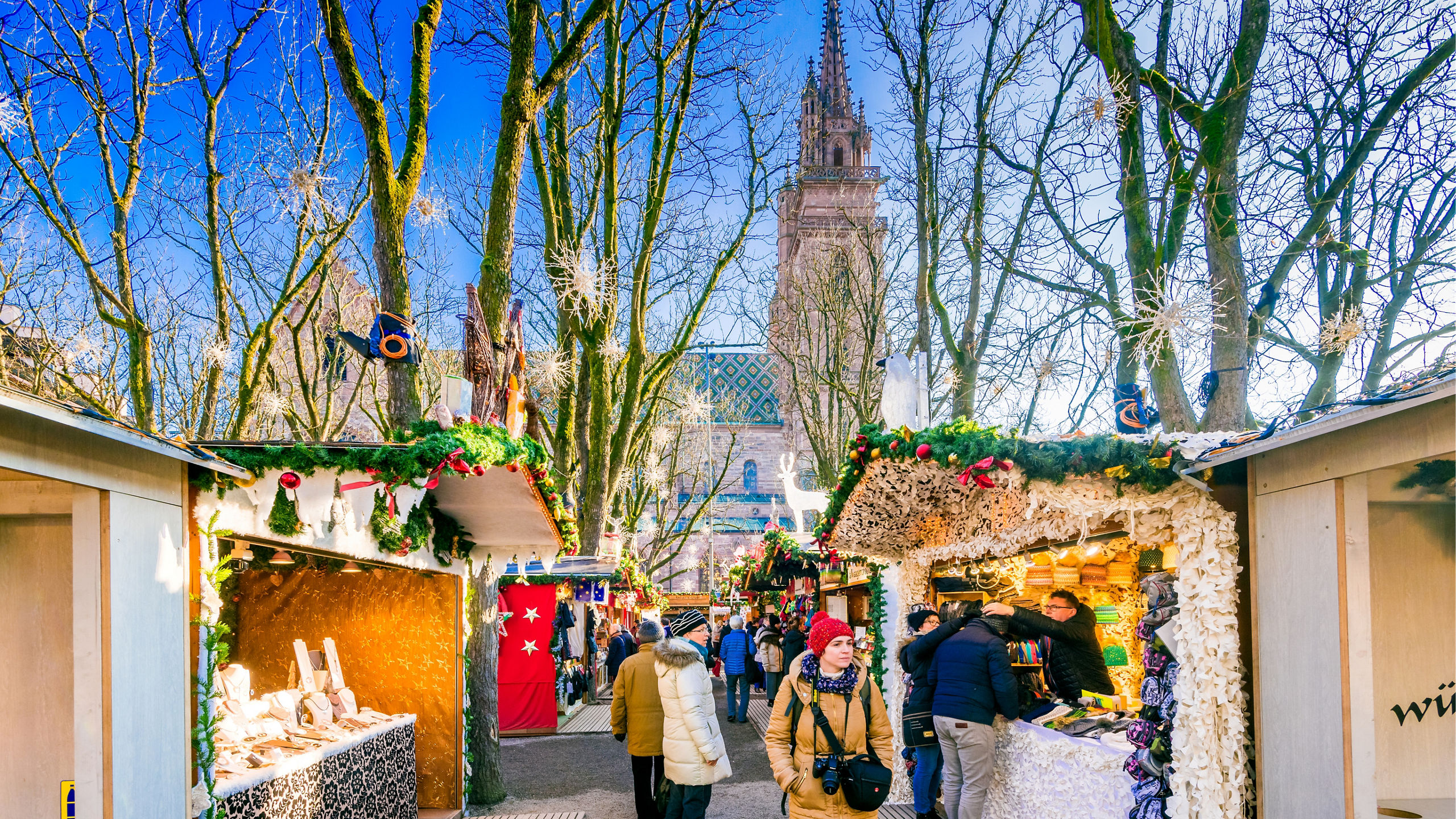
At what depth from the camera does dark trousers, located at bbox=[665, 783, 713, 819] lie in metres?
5.92

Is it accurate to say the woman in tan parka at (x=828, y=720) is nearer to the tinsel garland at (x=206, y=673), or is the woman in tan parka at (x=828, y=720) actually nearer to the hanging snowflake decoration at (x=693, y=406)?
the tinsel garland at (x=206, y=673)

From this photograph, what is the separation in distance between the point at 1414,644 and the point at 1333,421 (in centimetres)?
166

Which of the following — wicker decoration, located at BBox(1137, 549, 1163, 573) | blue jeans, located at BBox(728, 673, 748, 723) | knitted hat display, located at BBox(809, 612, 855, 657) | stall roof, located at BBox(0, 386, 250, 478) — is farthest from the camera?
blue jeans, located at BBox(728, 673, 748, 723)

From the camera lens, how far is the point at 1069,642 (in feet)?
21.4

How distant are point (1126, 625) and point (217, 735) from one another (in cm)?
679

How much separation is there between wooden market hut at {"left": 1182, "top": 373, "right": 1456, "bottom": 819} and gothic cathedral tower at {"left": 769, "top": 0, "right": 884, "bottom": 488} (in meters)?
11.7

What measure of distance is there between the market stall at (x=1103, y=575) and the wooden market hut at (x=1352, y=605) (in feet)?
0.53

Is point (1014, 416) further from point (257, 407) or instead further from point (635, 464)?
point (257, 407)

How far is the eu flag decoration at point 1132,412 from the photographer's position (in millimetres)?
5637

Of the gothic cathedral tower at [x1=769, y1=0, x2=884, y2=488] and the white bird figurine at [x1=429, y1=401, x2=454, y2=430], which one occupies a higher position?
the gothic cathedral tower at [x1=769, y1=0, x2=884, y2=488]

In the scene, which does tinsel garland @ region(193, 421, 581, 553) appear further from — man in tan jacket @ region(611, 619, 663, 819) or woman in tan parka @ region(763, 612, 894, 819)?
woman in tan parka @ region(763, 612, 894, 819)

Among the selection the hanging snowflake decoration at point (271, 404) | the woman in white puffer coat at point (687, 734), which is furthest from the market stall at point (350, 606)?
the hanging snowflake decoration at point (271, 404)

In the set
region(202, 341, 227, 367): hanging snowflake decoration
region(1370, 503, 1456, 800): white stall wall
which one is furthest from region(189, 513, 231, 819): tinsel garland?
region(202, 341, 227, 367): hanging snowflake decoration

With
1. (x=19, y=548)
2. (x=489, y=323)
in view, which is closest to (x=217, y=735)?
(x=19, y=548)
